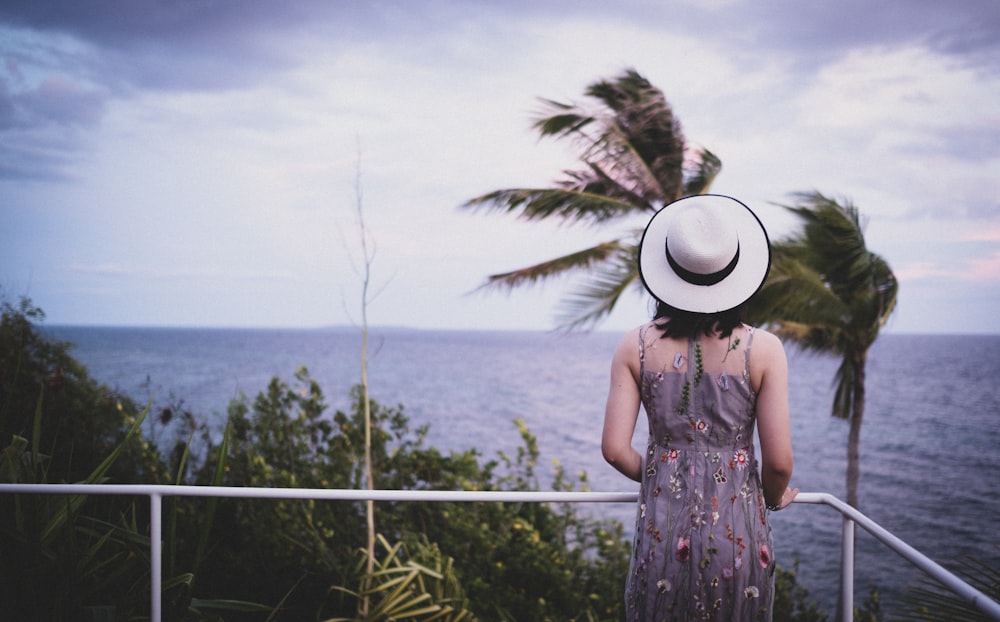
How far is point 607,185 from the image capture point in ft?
29.1

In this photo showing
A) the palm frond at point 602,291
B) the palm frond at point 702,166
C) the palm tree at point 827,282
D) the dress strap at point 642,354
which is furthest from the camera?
the palm frond at point 702,166

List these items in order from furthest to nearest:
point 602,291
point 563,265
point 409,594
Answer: point 563,265 → point 602,291 → point 409,594

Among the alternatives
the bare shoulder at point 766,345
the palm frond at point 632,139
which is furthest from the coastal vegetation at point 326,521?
the palm frond at point 632,139

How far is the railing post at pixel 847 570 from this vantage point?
154cm

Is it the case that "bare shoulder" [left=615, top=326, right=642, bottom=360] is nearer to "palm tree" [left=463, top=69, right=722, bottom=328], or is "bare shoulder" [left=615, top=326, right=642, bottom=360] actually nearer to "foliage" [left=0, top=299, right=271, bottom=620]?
"foliage" [left=0, top=299, right=271, bottom=620]

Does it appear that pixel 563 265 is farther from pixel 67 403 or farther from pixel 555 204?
pixel 67 403

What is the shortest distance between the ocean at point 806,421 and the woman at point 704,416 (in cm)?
197

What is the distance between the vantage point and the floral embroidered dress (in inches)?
56.4

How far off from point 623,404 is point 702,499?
28 centimetres

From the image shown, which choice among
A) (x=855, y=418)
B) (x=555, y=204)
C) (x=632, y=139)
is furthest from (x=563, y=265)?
(x=855, y=418)

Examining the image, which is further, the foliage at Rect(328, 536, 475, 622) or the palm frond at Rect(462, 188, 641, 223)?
the palm frond at Rect(462, 188, 641, 223)

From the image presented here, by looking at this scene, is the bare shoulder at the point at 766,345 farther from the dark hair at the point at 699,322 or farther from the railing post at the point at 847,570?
the railing post at the point at 847,570

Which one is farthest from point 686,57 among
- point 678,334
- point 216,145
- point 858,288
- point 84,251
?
point 84,251

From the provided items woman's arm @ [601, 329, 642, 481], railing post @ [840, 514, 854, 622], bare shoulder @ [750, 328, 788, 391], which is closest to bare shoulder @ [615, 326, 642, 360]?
woman's arm @ [601, 329, 642, 481]
